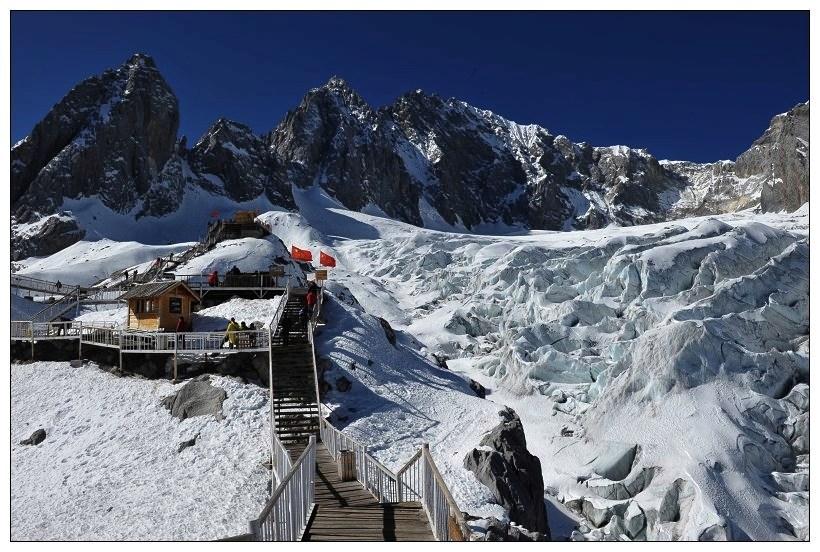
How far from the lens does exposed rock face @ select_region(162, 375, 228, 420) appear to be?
20203 millimetres

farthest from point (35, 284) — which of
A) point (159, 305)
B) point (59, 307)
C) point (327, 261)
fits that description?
point (159, 305)

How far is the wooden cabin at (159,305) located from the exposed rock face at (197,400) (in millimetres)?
5399

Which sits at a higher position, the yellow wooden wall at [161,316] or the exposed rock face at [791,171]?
the exposed rock face at [791,171]

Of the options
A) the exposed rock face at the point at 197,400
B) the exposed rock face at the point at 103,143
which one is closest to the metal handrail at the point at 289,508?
the exposed rock face at the point at 197,400

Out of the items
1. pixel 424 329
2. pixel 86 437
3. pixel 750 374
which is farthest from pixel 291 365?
pixel 424 329

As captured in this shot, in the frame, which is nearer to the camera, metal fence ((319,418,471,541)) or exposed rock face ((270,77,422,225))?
metal fence ((319,418,471,541))

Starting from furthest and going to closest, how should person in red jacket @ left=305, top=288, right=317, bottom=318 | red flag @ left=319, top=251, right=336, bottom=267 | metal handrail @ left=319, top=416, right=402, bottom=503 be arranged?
red flag @ left=319, top=251, right=336, bottom=267, person in red jacket @ left=305, top=288, right=317, bottom=318, metal handrail @ left=319, top=416, right=402, bottom=503

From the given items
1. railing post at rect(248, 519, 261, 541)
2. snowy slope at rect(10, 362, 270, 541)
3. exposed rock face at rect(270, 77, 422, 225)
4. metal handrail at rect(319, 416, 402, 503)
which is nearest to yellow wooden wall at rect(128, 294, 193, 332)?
snowy slope at rect(10, 362, 270, 541)

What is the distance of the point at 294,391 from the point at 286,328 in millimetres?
5146

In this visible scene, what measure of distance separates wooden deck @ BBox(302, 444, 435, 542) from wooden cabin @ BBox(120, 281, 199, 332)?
15.5 meters

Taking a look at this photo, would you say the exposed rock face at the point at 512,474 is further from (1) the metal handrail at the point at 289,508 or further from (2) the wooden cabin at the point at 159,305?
(2) the wooden cabin at the point at 159,305

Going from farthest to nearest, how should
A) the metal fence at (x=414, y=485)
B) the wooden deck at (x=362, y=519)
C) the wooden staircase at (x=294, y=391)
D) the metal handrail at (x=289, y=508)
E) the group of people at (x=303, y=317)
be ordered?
the group of people at (x=303, y=317) → the wooden staircase at (x=294, y=391) → the wooden deck at (x=362, y=519) → the metal fence at (x=414, y=485) → the metal handrail at (x=289, y=508)

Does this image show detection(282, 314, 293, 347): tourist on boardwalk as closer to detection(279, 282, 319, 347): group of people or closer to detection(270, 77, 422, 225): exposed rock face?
detection(279, 282, 319, 347): group of people

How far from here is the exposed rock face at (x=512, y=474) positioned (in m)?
17.0
